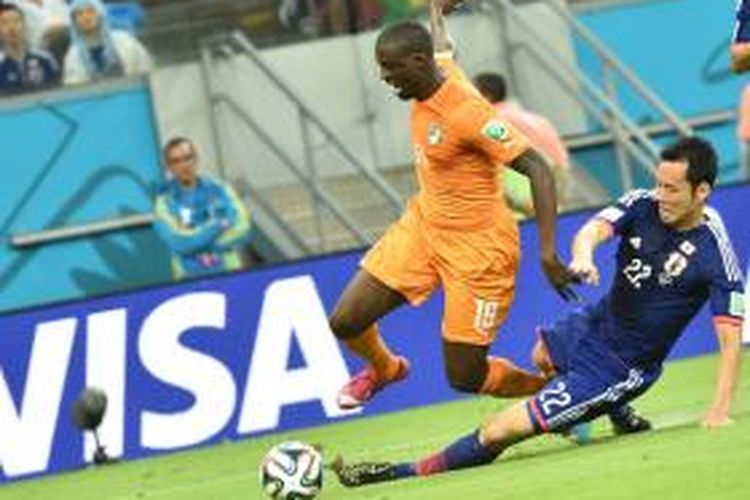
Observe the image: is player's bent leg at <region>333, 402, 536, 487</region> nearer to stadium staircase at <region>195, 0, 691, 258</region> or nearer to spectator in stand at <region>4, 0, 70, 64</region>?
stadium staircase at <region>195, 0, 691, 258</region>

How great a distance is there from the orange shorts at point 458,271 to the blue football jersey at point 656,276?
1026 mm

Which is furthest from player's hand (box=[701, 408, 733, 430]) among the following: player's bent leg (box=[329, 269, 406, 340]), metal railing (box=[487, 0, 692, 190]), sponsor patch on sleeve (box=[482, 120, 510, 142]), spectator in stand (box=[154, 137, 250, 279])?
metal railing (box=[487, 0, 692, 190])

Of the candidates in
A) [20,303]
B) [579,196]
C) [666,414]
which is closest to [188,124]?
[20,303]

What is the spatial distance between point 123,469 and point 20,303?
15.5ft

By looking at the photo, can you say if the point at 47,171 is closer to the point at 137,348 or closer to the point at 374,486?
the point at 137,348

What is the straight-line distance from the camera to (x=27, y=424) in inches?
642

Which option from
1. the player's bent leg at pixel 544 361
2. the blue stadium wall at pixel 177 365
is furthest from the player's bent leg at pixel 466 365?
the blue stadium wall at pixel 177 365

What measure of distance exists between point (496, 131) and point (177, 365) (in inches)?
185

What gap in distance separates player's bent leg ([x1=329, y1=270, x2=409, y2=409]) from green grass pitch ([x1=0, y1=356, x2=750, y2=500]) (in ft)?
1.58

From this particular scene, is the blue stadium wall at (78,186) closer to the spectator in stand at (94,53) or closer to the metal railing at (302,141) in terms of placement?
the spectator in stand at (94,53)

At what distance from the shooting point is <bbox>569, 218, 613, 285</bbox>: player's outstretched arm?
11.0 metres

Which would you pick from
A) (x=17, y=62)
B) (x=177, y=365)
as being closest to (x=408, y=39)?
(x=177, y=365)

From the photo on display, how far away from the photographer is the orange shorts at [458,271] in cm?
1291

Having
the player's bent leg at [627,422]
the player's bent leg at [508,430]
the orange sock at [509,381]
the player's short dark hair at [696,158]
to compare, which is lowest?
the player's bent leg at [627,422]
